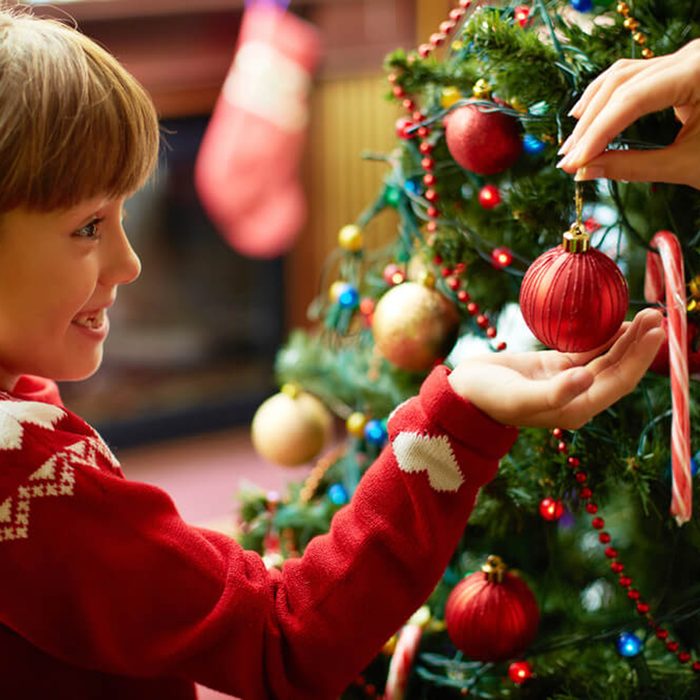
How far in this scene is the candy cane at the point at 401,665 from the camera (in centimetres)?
87

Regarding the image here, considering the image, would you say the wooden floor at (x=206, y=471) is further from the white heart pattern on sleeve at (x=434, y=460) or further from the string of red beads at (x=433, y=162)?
the white heart pattern on sleeve at (x=434, y=460)

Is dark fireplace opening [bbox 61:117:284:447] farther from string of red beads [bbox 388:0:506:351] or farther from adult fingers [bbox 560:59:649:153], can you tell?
adult fingers [bbox 560:59:649:153]

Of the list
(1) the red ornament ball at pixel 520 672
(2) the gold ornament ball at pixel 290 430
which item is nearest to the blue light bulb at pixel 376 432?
(2) the gold ornament ball at pixel 290 430

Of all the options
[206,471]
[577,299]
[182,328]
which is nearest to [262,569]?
[577,299]

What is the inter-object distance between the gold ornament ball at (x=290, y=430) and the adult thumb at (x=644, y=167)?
54cm

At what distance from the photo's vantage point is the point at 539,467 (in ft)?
2.57

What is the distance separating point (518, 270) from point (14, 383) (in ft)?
1.45

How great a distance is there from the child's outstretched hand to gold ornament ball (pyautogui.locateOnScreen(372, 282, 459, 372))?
207mm

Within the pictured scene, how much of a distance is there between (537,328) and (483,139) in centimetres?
20

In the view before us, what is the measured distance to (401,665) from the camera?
872 millimetres

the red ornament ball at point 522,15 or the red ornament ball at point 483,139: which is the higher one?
the red ornament ball at point 522,15

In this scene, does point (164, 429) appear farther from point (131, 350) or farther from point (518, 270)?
point (518, 270)

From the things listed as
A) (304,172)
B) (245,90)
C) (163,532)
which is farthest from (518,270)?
(304,172)

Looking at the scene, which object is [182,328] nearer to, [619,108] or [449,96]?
[449,96]
